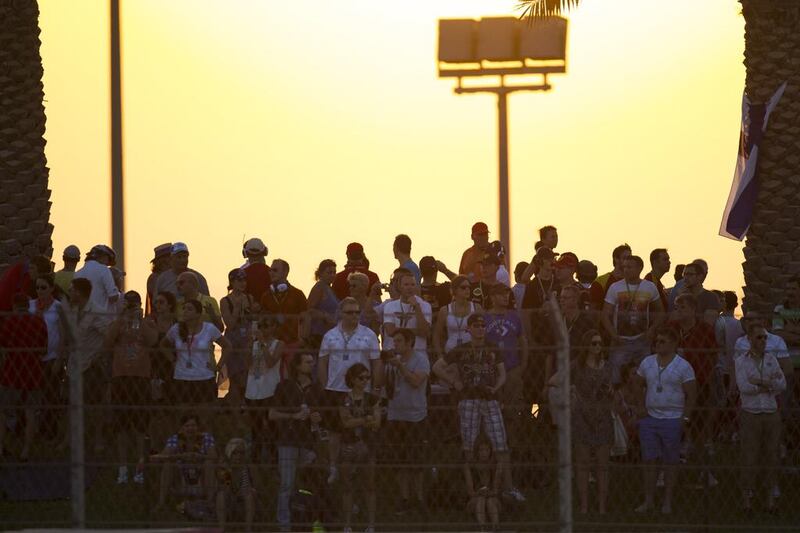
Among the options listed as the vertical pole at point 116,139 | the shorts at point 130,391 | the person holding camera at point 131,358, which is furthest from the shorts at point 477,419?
the vertical pole at point 116,139

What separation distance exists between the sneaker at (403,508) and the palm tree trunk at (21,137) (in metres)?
8.27

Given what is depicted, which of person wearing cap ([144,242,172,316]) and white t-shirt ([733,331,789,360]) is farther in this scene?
person wearing cap ([144,242,172,316])

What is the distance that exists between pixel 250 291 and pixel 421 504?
5243 mm

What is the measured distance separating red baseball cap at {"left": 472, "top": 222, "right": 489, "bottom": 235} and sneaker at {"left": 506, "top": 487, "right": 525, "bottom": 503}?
4902 mm

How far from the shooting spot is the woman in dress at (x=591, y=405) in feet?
46.1

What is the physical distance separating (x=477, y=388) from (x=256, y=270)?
456cm

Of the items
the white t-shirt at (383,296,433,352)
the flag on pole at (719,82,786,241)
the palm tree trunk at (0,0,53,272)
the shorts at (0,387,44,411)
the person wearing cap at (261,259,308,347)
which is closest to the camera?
the shorts at (0,387,44,411)

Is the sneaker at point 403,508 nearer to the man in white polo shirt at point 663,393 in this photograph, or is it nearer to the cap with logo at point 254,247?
the man in white polo shirt at point 663,393

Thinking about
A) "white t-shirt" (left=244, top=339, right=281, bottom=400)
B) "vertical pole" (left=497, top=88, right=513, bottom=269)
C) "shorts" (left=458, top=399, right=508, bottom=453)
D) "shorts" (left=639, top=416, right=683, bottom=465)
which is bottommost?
"shorts" (left=639, top=416, right=683, bottom=465)

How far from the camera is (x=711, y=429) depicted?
42.5 feet

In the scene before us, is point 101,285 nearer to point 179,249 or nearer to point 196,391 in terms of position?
point 179,249

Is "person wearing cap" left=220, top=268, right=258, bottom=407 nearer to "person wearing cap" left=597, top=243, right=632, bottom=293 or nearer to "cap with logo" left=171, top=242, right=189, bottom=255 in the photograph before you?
"cap with logo" left=171, top=242, right=189, bottom=255

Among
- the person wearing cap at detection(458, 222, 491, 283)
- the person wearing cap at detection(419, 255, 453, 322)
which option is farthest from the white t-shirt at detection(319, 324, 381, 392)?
the person wearing cap at detection(458, 222, 491, 283)

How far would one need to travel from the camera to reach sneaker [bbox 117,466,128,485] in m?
12.5
